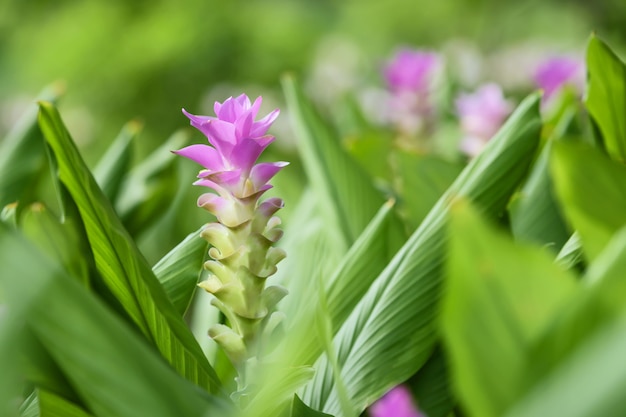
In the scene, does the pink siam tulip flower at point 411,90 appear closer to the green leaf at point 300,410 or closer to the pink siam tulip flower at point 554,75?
the pink siam tulip flower at point 554,75

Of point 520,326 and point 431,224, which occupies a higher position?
point 431,224

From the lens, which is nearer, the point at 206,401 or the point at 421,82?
the point at 206,401

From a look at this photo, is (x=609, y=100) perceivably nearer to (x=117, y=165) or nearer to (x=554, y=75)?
(x=117, y=165)

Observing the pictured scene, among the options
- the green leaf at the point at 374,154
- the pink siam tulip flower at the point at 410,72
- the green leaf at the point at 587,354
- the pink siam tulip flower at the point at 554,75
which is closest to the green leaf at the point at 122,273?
the green leaf at the point at 587,354

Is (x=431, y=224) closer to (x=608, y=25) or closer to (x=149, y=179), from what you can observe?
(x=149, y=179)

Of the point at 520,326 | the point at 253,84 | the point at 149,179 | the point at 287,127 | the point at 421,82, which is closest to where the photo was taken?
the point at 520,326

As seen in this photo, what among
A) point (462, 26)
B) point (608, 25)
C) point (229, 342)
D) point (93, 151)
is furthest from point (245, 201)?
point (608, 25)

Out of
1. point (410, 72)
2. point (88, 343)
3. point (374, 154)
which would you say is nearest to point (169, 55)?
point (410, 72)

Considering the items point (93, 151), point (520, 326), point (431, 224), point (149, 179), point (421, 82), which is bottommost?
point (520, 326)

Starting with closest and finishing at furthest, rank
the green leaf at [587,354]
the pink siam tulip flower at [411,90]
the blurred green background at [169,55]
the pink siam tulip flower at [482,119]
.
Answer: the green leaf at [587,354]
the pink siam tulip flower at [482,119]
the pink siam tulip flower at [411,90]
the blurred green background at [169,55]
